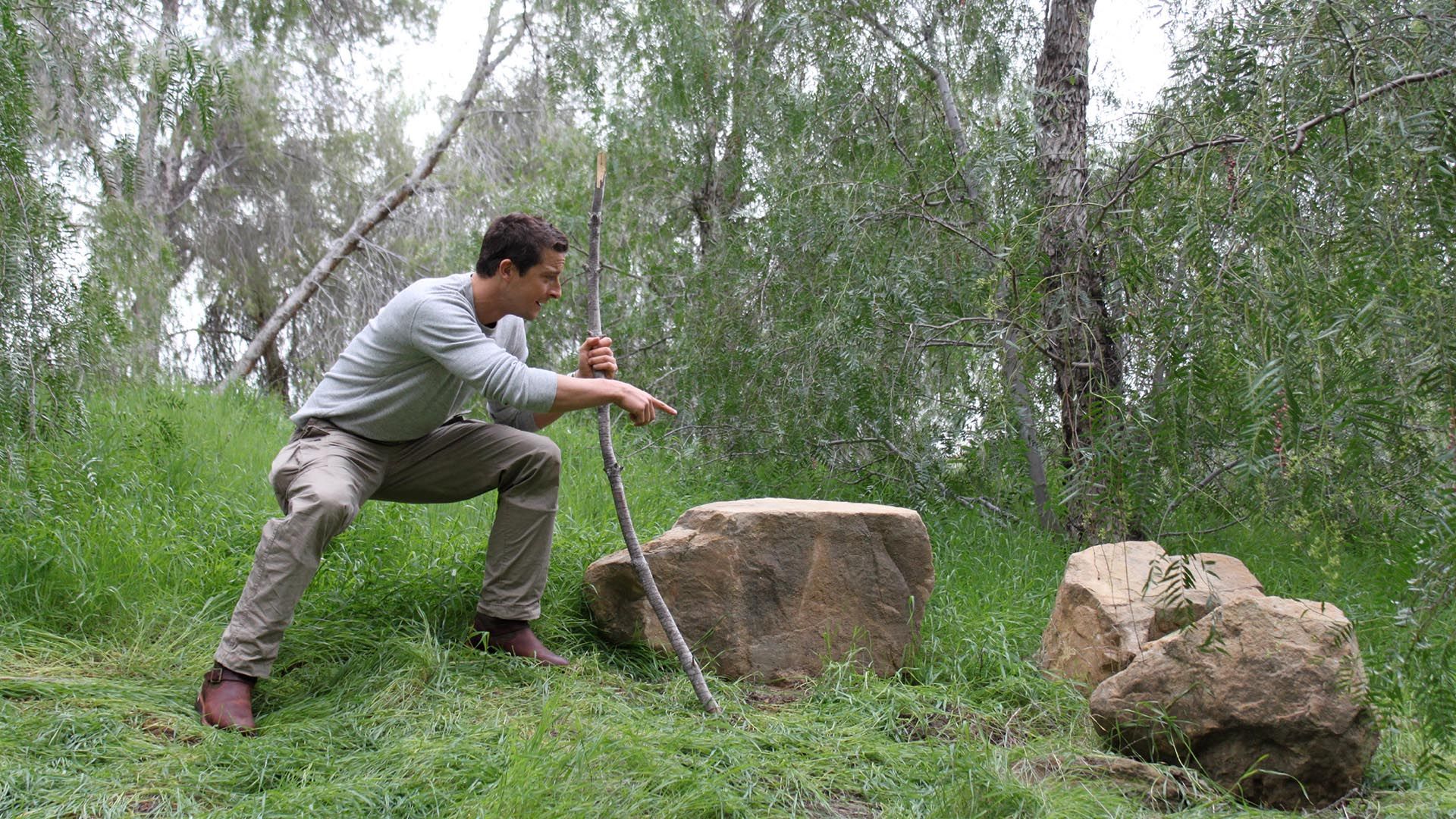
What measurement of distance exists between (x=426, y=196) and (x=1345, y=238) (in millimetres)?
9956

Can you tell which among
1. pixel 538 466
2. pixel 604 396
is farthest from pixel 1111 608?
pixel 538 466

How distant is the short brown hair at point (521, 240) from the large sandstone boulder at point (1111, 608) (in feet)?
6.24

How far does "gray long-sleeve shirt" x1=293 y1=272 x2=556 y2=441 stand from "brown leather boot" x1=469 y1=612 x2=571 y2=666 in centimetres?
63

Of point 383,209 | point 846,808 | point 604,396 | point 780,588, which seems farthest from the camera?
point 383,209

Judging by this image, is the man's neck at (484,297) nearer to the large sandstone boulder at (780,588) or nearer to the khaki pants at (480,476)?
the khaki pants at (480,476)

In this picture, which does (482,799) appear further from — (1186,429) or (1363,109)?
(1363,109)

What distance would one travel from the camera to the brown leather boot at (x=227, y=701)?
2.86m

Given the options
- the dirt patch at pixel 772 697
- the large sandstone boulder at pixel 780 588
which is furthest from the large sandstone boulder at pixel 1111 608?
the dirt patch at pixel 772 697

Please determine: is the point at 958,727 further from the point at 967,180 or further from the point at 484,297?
the point at 967,180

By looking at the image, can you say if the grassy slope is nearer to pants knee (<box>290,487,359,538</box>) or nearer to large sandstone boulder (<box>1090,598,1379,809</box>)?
large sandstone boulder (<box>1090,598,1379,809</box>)

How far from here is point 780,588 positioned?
366 cm

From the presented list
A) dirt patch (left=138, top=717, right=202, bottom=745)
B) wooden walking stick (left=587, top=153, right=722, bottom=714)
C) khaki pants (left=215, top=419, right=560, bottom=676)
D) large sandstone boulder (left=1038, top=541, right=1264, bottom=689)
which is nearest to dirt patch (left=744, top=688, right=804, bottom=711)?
wooden walking stick (left=587, top=153, right=722, bottom=714)

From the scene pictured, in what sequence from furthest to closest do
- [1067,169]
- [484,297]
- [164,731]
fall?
[1067,169]
[484,297]
[164,731]

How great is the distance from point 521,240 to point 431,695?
1.32 metres
